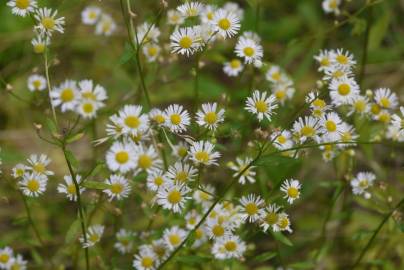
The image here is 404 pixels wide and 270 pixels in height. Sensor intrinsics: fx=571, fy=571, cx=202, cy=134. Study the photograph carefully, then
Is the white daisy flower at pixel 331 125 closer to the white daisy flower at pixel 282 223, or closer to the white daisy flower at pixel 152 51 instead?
the white daisy flower at pixel 282 223

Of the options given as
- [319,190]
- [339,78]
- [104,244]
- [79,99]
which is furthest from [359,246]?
[79,99]

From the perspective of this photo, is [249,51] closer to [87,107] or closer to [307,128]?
[307,128]

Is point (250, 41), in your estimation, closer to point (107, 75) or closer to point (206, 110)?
point (206, 110)

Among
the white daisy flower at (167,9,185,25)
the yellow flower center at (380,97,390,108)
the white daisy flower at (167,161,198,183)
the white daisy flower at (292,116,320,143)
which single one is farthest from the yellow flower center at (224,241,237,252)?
the white daisy flower at (167,9,185,25)

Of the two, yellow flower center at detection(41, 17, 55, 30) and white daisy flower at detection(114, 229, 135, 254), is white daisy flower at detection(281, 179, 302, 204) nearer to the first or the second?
white daisy flower at detection(114, 229, 135, 254)

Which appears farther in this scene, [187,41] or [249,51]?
[249,51]

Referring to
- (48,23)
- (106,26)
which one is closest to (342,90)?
(48,23)
